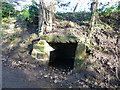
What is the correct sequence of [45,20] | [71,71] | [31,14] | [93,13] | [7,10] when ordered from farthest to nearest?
1. [7,10]
2. [31,14]
3. [45,20]
4. [93,13]
5. [71,71]

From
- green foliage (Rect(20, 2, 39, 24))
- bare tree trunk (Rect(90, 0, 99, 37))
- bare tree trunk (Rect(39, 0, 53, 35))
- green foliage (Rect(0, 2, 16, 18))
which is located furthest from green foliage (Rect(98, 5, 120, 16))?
green foliage (Rect(0, 2, 16, 18))

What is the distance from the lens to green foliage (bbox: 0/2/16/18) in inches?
341

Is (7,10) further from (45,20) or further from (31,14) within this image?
(45,20)

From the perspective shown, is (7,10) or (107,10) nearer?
(107,10)

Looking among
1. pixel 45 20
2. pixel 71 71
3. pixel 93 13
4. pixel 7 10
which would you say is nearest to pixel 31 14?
pixel 45 20

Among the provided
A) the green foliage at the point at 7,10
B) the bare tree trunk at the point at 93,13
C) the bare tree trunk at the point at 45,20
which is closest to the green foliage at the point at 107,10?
the bare tree trunk at the point at 93,13

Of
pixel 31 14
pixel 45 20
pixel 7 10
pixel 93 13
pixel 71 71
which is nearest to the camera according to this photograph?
pixel 71 71

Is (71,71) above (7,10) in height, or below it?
below

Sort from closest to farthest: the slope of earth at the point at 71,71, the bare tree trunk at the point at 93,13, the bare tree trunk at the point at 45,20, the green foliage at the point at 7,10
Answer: the slope of earth at the point at 71,71 < the bare tree trunk at the point at 93,13 < the bare tree trunk at the point at 45,20 < the green foliage at the point at 7,10

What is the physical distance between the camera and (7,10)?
28.7 ft

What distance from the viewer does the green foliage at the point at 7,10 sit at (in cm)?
867

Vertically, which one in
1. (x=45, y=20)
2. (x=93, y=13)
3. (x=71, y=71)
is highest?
(x=93, y=13)

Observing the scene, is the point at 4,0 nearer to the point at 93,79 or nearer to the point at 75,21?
the point at 75,21

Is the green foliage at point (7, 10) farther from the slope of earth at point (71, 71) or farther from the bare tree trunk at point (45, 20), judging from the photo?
the bare tree trunk at point (45, 20)
